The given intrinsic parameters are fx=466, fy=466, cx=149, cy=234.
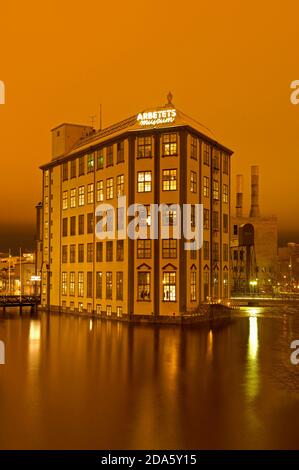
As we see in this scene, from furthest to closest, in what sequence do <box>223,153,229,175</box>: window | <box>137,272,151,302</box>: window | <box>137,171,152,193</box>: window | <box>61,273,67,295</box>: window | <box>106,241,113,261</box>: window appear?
<box>61,273,67,295</box>: window < <box>223,153,229,175</box>: window < <box>106,241,113,261</box>: window < <box>137,171,152,193</box>: window < <box>137,272,151,302</box>: window

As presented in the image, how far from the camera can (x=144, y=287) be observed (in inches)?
1991

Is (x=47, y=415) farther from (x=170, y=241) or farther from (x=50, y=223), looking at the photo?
(x=50, y=223)

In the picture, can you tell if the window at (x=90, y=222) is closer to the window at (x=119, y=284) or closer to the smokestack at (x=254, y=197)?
the window at (x=119, y=284)

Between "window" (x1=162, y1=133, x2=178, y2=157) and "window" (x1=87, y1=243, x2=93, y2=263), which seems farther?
"window" (x1=87, y1=243, x2=93, y2=263)

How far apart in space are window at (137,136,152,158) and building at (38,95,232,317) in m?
0.11

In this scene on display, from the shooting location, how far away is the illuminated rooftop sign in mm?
50781

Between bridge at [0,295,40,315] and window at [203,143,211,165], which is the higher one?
window at [203,143,211,165]

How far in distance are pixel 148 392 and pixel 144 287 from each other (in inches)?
1164

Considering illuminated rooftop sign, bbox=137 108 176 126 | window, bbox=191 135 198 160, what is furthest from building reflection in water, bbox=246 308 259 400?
illuminated rooftop sign, bbox=137 108 176 126

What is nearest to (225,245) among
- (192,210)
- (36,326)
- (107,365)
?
(192,210)

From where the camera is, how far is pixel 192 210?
2029 inches

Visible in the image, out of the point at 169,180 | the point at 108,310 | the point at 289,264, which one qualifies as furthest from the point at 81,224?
the point at 289,264

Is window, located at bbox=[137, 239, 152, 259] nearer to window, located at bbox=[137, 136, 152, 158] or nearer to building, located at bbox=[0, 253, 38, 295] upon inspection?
window, located at bbox=[137, 136, 152, 158]

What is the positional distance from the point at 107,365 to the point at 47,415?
31.4ft
